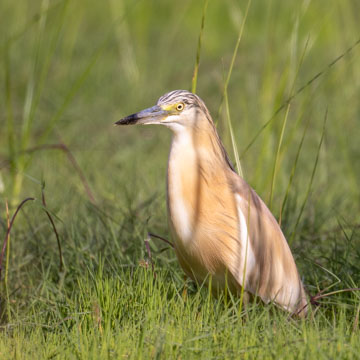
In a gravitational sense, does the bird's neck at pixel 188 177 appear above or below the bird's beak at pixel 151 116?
below

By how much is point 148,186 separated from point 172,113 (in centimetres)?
195

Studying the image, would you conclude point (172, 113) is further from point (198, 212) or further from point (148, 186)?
point (148, 186)

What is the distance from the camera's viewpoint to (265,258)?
3043 millimetres

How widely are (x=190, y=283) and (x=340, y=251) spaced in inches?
29.0

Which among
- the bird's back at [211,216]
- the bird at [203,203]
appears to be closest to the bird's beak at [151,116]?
the bird at [203,203]

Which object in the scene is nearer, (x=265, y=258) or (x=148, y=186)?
(x=265, y=258)

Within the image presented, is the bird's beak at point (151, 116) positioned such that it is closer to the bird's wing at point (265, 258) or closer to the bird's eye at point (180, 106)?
the bird's eye at point (180, 106)

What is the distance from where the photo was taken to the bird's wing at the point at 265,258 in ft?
9.62

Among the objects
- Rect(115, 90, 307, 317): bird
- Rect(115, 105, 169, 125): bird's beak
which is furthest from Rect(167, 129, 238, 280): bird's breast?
Rect(115, 105, 169, 125): bird's beak

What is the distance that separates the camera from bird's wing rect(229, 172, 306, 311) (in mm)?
2932

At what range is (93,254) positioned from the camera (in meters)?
3.50

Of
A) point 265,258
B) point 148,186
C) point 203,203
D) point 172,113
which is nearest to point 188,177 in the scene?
point 203,203

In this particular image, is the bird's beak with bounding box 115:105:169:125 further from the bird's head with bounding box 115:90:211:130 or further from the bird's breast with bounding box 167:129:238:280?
the bird's breast with bounding box 167:129:238:280

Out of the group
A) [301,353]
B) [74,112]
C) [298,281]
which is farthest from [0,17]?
[301,353]
